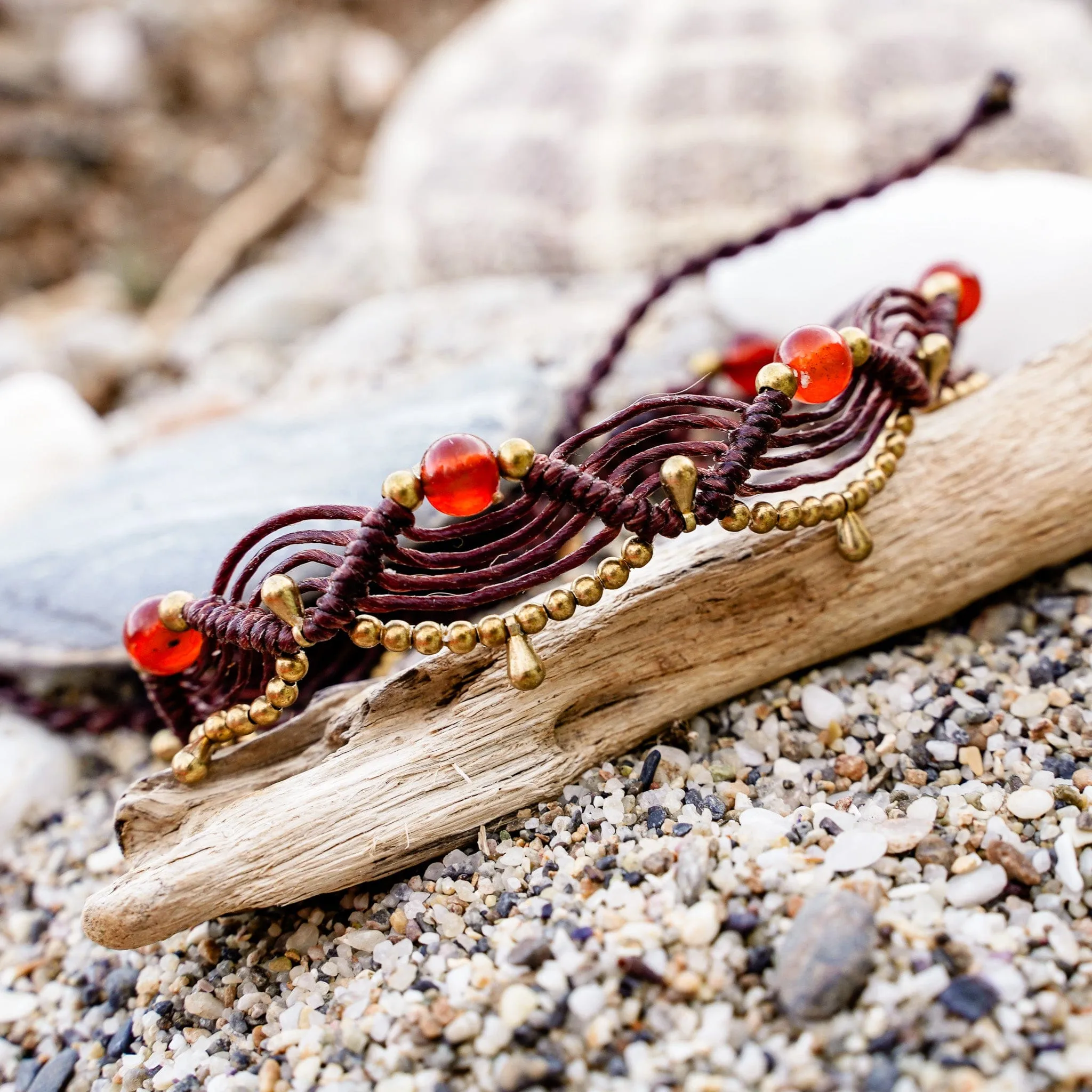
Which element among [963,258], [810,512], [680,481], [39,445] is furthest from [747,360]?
[39,445]

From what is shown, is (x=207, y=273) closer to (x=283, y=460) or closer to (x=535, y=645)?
(x=283, y=460)

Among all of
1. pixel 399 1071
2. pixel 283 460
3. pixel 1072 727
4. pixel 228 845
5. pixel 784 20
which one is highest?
pixel 784 20

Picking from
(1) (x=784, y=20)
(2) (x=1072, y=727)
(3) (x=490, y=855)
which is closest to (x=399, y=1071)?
(3) (x=490, y=855)

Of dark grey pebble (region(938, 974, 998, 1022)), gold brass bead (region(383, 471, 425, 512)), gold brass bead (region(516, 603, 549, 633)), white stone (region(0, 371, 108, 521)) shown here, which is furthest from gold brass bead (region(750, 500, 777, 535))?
white stone (region(0, 371, 108, 521))

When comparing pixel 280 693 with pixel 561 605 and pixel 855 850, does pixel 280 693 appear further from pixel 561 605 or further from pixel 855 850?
pixel 855 850

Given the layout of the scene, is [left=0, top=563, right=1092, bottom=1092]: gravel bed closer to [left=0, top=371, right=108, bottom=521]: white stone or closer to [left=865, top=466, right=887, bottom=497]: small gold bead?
[left=865, top=466, right=887, bottom=497]: small gold bead

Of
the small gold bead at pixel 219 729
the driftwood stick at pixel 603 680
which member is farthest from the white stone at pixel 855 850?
the small gold bead at pixel 219 729
